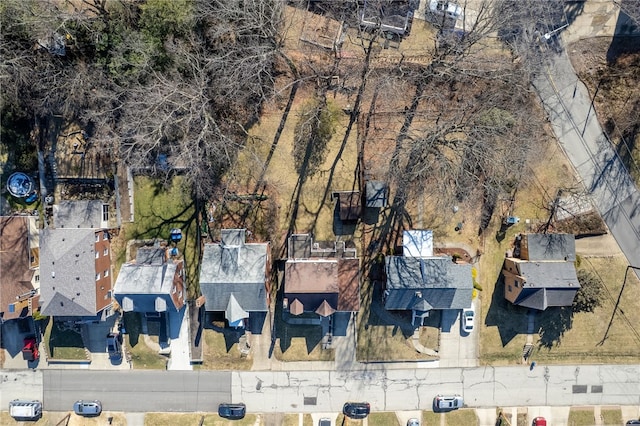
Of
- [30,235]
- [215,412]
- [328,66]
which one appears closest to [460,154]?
[328,66]

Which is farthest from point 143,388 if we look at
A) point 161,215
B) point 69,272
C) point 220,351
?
point 161,215

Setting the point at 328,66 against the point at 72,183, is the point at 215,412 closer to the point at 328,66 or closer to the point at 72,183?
the point at 72,183

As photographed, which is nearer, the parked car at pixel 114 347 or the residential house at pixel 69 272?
the residential house at pixel 69 272

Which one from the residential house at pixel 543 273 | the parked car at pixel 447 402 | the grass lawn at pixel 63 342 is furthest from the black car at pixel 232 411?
the residential house at pixel 543 273

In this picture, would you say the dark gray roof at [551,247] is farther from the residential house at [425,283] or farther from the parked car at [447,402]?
the parked car at [447,402]

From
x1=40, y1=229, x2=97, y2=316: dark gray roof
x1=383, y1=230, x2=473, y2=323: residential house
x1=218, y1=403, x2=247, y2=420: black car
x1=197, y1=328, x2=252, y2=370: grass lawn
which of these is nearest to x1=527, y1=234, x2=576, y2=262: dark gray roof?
x1=383, y1=230, x2=473, y2=323: residential house

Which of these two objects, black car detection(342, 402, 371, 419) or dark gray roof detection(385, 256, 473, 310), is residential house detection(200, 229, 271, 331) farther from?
black car detection(342, 402, 371, 419)

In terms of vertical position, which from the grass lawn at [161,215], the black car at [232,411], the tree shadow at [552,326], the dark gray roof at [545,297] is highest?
the grass lawn at [161,215]
